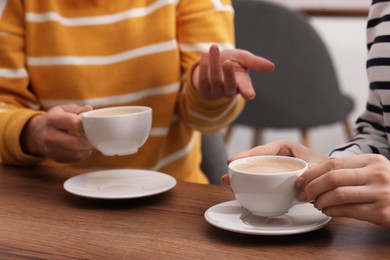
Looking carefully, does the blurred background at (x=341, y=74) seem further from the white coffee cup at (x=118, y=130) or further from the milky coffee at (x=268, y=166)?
the milky coffee at (x=268, y=166)

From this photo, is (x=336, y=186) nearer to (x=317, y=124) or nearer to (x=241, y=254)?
(x=241, y=254)

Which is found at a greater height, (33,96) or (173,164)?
(33,96)

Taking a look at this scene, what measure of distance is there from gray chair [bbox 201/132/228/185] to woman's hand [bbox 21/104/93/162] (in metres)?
0.40

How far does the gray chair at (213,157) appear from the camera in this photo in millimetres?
1512

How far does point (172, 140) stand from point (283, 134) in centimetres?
269

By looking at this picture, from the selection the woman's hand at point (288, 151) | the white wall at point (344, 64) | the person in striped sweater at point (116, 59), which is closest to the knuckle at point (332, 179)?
the woman's hand at point (288, 151)

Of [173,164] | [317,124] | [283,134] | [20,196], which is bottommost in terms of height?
[283,134]

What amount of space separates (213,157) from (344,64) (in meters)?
2.85

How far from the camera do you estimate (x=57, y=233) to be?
2.85 ft

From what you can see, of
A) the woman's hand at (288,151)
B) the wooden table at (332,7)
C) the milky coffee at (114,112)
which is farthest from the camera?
the wooden table at (332,7)

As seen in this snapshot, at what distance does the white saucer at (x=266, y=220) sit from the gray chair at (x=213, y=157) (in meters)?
0.59

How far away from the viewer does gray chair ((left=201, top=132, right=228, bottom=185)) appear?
4.96ft

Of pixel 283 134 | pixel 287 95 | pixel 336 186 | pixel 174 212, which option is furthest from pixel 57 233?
pixel 283 134

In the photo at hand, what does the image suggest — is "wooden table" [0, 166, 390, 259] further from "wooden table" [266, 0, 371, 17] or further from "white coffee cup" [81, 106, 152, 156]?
"wooden table" [266, 0, 371, 17]
